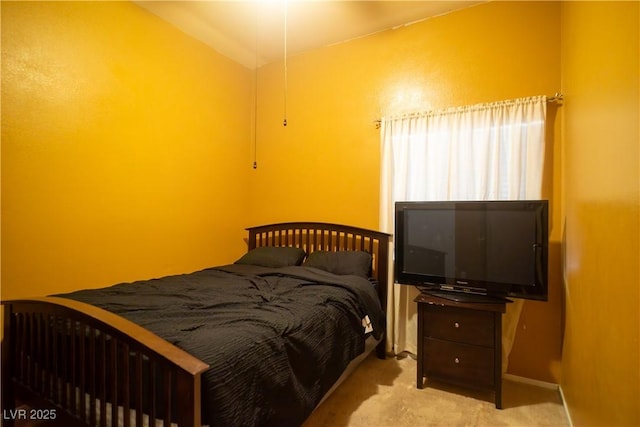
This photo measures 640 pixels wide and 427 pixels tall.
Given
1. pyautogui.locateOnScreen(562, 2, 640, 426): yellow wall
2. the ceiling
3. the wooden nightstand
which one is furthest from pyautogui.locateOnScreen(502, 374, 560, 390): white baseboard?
the ceiling

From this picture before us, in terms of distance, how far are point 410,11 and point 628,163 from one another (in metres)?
2.26

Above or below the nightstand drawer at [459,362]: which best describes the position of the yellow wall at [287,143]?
above

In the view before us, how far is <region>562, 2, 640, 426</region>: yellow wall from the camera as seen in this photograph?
0.95 metres

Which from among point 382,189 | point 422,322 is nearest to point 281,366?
point 422,322

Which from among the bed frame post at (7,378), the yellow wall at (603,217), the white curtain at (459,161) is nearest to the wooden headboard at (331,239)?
the white curtain at (459,161)

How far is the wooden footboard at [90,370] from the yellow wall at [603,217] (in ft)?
4.34

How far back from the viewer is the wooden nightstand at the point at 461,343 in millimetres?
1983

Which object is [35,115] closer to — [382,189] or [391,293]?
[382,189]

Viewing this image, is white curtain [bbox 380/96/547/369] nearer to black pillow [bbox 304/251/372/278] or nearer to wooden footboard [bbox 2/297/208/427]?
black pillow [bbox 304/251/372/278]

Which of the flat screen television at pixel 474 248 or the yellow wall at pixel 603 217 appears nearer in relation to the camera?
the yellow wall at pixel 603 217

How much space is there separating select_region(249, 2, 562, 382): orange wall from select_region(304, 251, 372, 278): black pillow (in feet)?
1.33

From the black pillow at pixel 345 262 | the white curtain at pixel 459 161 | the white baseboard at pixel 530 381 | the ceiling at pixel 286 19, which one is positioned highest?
the ceiling at pixel 286 19

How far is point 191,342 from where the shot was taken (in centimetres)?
119

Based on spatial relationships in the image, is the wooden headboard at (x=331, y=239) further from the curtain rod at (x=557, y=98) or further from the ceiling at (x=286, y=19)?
the ceiling at (x=286, y=19)
